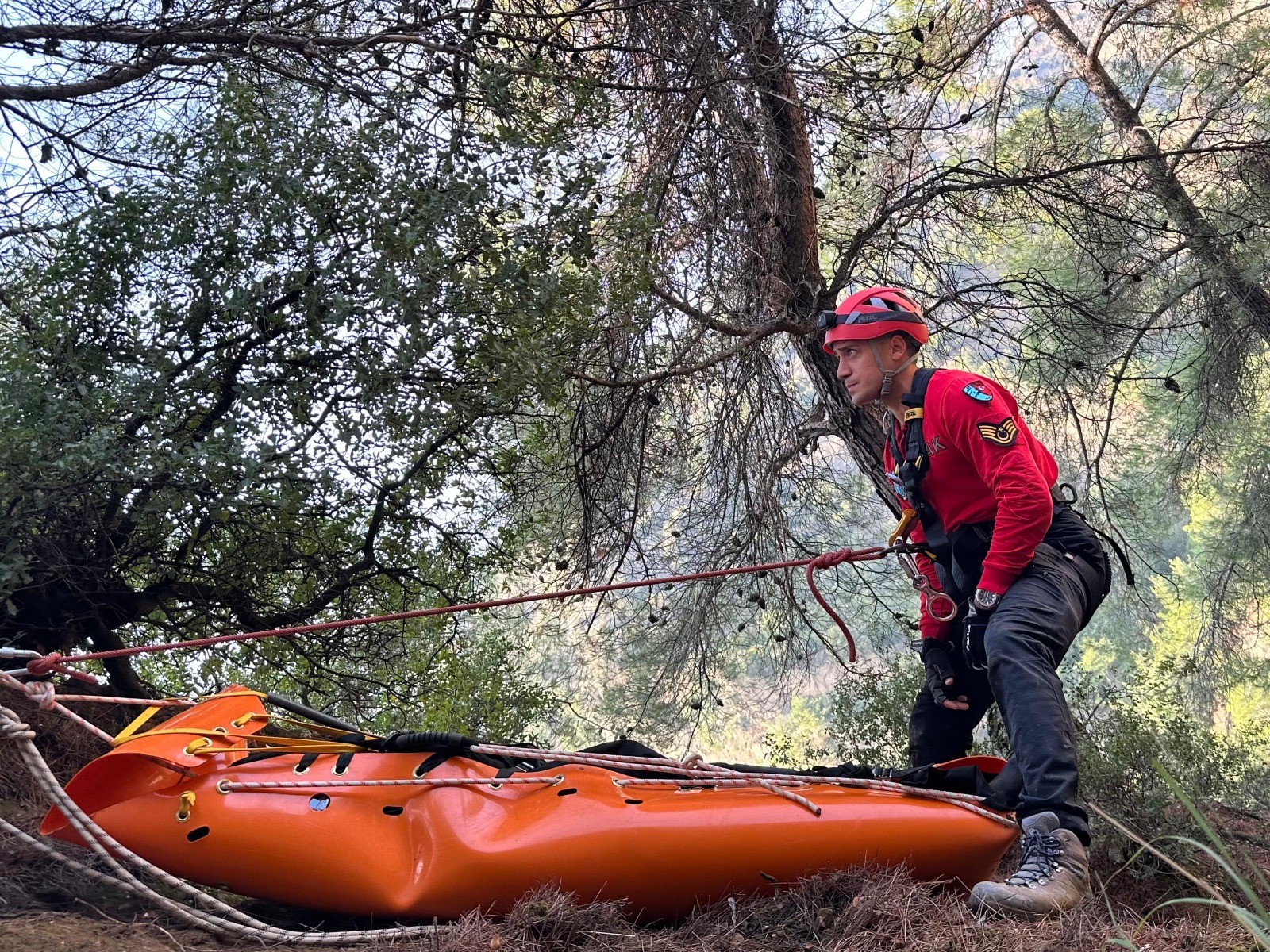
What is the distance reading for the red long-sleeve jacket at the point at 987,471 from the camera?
3131 mm

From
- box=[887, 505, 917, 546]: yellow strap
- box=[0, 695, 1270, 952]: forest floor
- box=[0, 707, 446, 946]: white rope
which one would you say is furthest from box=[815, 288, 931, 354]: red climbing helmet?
box=[0, 707, 446, 946]: white rope

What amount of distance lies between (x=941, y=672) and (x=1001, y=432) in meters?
0.89

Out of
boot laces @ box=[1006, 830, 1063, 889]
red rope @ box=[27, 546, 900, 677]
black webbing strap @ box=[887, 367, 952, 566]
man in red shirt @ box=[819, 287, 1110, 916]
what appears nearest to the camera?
boot laces @ box=[1006, 830, 1063, 889]

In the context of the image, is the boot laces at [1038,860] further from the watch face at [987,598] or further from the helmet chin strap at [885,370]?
the helmet chin strap at [885,370]

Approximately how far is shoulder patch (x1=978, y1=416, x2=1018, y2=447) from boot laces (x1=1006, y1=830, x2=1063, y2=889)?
1149mm

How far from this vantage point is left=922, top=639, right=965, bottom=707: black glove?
3598 millimetres

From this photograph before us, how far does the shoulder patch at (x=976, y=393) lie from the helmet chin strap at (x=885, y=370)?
31cm

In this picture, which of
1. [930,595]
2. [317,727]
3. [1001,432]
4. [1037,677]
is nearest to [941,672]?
[930,595]

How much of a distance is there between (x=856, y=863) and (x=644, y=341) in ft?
11.4

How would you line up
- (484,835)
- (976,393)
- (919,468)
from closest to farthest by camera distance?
(484,835) → (976,393) → (919,468)

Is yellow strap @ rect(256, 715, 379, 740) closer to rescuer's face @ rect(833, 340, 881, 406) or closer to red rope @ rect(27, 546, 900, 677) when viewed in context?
red rope @ rect(27, 546, 900, 677)

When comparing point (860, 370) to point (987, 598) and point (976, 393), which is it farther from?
point (987, 598)

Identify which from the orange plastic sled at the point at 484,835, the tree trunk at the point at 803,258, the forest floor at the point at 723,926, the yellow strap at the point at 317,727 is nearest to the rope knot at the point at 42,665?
the orange plastic sled at the point at 484,835

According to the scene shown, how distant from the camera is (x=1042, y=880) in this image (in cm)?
260
